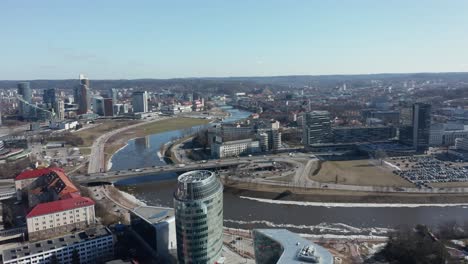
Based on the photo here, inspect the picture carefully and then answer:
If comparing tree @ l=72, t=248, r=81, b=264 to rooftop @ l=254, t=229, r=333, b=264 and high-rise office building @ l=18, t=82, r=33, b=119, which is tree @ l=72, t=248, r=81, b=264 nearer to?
rooftop @ l=254, t=229, r=333, b=264

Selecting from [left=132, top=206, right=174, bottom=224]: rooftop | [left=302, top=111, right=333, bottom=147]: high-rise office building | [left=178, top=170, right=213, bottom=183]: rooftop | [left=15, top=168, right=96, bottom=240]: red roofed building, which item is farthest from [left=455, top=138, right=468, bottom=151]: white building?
[left=15, top=168, right=96, bottom=240]: red roofed building

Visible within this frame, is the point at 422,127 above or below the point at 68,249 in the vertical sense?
above

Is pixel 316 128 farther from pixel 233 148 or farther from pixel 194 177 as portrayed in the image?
pixel 194 177

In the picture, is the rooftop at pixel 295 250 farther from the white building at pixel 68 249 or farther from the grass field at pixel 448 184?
the grass field at pixel 448 184

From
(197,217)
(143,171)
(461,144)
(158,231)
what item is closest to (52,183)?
(143,171)

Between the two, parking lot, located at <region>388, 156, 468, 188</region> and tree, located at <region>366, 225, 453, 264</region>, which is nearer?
tree, located at <region>366, 225, 453, 264</region>

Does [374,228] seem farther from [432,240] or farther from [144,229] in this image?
[144,229]
